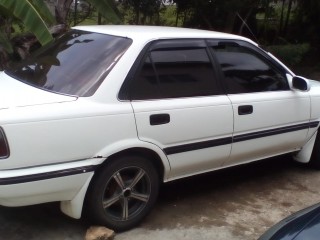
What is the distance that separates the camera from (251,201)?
184 inches

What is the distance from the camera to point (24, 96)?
350 cm

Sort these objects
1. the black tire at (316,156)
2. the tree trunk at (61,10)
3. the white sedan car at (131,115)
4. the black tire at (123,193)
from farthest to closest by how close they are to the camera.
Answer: the tree trunk at (61,10)
the black tire at (316,156)
the black tire at (123,193)
the white sedan car at (131,115)

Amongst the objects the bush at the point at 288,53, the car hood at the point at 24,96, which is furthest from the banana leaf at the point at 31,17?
the bush at the point at 288,53

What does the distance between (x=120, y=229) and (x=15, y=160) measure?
110cm

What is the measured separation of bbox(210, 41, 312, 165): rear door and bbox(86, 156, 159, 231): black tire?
36.3 inches

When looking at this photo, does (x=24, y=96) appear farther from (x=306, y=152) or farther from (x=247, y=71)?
(x=306, y=152)

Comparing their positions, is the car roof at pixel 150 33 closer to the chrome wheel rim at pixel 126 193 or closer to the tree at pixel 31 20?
the chrome wheel rim at pixel 126 193

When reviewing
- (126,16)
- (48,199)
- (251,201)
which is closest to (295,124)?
(251,201)

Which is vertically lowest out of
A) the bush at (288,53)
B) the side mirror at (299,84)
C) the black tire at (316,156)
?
the black tire at (316,156)

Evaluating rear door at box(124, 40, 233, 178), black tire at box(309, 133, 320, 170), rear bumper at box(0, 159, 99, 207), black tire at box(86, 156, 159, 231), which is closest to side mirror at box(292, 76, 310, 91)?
black tire at box(309, 133, 320, 170)

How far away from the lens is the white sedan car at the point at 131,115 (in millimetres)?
3268

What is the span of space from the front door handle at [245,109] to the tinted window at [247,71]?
16 cm

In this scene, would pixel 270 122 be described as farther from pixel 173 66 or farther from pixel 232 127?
pixel 173 66

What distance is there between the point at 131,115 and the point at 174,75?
2.06 feet
